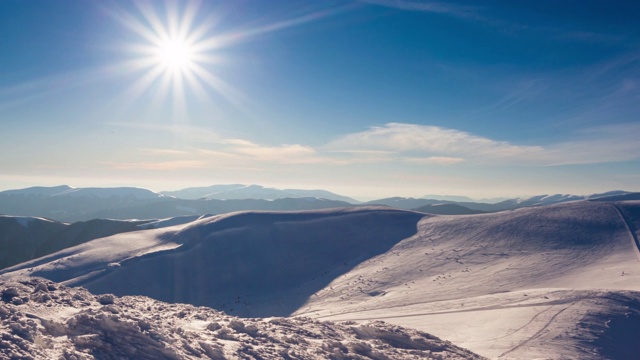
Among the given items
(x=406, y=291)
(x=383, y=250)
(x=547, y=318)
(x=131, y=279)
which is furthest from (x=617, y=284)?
(x=131, y=279)

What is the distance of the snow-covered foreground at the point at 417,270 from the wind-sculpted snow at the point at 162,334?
430cm

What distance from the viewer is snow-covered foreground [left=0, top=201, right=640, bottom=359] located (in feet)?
49.1

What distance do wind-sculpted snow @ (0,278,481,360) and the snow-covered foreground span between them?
4.30 meters

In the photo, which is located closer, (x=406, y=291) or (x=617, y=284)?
(x=617, y=284)

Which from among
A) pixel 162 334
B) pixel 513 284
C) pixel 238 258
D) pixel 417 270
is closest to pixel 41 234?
pixel 238 258

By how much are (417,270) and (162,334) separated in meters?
22.8

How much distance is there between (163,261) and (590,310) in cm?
2942

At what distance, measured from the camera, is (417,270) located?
89.8ft

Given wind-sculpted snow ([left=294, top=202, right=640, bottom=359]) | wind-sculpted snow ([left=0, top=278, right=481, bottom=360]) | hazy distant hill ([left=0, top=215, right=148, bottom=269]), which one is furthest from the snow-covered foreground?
hazy distant hill ([left=0, top=215, right=148, bottom=269])

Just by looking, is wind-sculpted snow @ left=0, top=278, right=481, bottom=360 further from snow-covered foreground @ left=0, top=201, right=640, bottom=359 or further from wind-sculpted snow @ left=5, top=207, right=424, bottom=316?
wind-sculpted snow @ left=5, top=207, right=424, bottom=316

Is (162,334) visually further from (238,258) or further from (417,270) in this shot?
(238,258)

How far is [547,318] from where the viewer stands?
15.2 metres

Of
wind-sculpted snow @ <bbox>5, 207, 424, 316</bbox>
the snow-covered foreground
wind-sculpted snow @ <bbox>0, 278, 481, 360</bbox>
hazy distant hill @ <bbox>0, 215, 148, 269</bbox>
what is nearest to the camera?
wind-sculpted snow @ <bbox>0, 278, 481, 360</bbox>

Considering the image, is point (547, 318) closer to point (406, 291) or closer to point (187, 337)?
point (406, 291)
